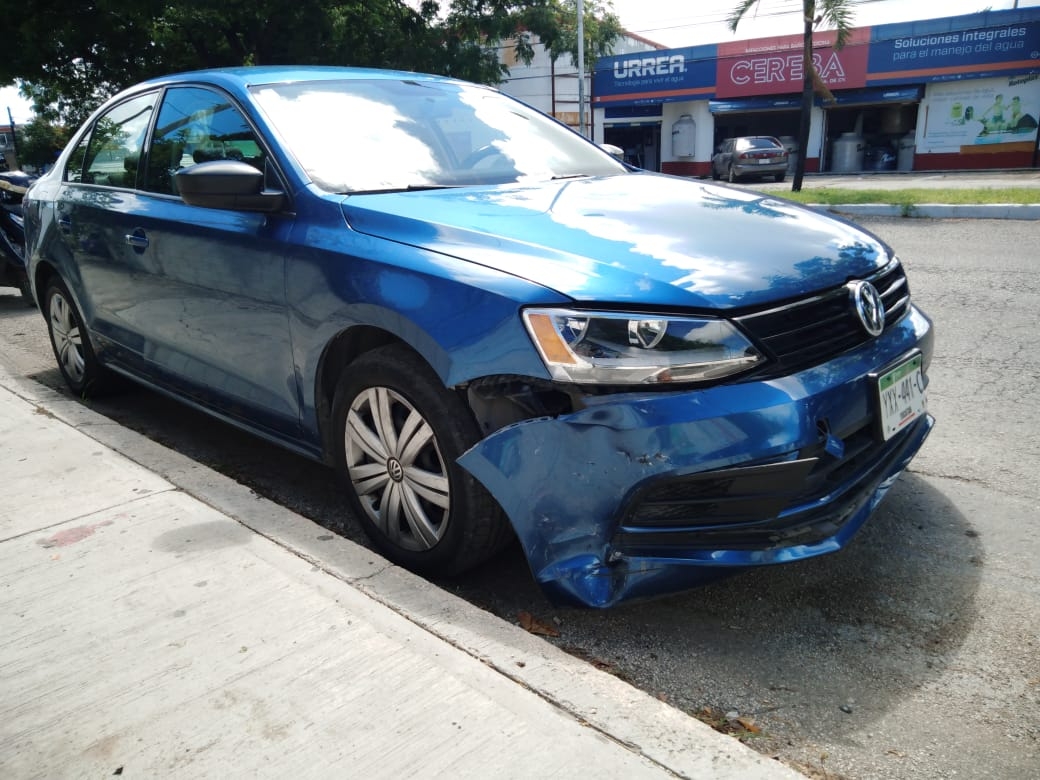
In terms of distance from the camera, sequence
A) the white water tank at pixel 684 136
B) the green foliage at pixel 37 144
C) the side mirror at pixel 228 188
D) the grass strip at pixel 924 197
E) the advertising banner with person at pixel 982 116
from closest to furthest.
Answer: the side mirror at pixel 228 188, the grass strip at pixel 924 197, the advertising banner with person at pixel 982 116, the white water tank at pixel 684 136, the green foliage at pixel 37 144

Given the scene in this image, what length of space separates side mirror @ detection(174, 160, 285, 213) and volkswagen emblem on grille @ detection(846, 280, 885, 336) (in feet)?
6.11

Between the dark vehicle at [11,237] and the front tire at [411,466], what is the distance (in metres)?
6.46

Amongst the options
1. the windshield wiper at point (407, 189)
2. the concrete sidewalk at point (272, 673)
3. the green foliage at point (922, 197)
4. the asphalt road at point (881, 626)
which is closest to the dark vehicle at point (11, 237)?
the asphalt road at point (881, 626)

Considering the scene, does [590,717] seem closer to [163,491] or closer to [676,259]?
[676,259]

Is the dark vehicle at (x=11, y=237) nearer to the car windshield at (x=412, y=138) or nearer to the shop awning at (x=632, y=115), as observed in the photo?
the car windshield at (x=412, y=138)

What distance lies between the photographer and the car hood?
2.27 m

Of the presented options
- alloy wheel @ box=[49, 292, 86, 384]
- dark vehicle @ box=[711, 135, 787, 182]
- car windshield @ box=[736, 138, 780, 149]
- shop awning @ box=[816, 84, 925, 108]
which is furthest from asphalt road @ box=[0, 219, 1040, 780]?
shop awning @ box=[816, 84, 925, 108]

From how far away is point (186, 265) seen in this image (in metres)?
3.50

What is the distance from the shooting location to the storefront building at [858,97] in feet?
93.0

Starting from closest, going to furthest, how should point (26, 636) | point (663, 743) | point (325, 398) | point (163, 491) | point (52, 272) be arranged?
point (663, 743) → point (26, 636) → point (325, 398) → point (163, 491) → point (52, 272)

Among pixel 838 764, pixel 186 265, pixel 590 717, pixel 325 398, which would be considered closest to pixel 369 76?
pixel 186 265

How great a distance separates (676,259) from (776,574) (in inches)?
42.5

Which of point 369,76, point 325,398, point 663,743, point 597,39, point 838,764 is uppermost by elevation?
point 597,39

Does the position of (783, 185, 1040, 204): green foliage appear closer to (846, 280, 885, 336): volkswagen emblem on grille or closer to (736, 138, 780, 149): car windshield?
(846, 280, 885, 336): volkswagen emblem on grille
